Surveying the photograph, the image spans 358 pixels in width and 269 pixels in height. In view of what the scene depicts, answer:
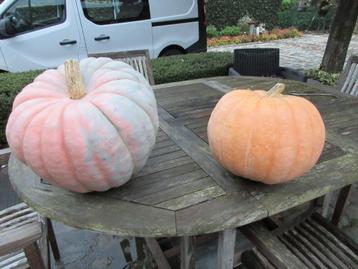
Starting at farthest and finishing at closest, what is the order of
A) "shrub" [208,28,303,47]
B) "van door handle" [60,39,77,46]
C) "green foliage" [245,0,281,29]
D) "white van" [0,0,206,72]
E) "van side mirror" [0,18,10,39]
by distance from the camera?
1. "green foliage" [245,0,281,29]
2. "shrub" [208,28,303,47]
3. "van door handle" [60,39,77,46]
4. "white van" [0,0,206,72]
5. "van side mirror" [0,18,10,39]

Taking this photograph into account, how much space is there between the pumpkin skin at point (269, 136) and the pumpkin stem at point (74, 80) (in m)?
0.50

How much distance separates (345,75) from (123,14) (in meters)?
3.62

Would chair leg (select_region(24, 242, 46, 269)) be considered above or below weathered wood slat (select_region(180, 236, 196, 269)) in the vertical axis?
above

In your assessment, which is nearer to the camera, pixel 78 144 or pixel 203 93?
pixel 78 144

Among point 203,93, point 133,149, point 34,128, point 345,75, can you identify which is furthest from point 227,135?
point 345,75

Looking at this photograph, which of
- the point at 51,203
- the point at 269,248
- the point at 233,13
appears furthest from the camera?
the point at 233,13

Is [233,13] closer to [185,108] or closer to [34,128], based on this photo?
[185,108]

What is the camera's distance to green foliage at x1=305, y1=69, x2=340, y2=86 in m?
4.31

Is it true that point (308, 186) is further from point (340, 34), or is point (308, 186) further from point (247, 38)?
point (247, 38)

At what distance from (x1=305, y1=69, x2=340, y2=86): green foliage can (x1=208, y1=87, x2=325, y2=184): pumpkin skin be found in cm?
352

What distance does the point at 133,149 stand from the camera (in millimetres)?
1110

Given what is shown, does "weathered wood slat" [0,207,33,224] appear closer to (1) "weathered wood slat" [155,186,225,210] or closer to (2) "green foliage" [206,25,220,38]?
(1) "weathered wood slat" [155,186,225,210]

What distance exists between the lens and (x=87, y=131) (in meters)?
1.01

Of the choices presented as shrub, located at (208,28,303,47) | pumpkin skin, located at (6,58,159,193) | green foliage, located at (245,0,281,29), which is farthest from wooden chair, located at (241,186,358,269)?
green foliage, located at (245,0,281,29)
